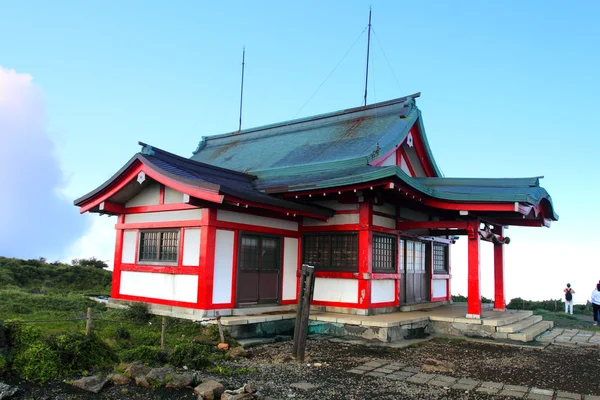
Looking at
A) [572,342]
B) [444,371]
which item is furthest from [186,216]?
[572,342]

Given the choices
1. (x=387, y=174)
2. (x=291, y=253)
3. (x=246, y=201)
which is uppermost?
(x=387, y=174)

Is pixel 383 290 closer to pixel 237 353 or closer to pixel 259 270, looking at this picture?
pixel 259 270

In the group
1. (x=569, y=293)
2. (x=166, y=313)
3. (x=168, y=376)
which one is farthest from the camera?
(x=569, y=293)

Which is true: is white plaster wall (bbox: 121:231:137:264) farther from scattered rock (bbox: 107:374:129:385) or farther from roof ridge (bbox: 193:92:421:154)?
roof ridge (bbox: 193:92:421:154)

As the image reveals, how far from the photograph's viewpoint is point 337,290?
12516 millimetres

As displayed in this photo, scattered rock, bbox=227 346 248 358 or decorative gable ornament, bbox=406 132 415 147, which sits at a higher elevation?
decorative gable ornament, bbox=406 132 415 147

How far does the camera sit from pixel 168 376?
6.84m

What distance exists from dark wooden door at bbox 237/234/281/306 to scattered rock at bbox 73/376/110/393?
4.86 m

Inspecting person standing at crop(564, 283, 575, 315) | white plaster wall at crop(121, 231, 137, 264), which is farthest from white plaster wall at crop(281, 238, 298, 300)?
person standing at crop(564, 283, 575, 315)

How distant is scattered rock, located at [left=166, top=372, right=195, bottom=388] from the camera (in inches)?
264

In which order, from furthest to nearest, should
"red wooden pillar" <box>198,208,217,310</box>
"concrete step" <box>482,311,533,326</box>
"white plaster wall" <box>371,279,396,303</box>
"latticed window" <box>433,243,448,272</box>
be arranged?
"latticed window" <box>433,243,448,272</box>
"white plaster wall" <box>371,279,396,303</box>
"concrete step" <box>482,311,533,326</box>
"red wooden pillar" <box>198,208,217,310</box>

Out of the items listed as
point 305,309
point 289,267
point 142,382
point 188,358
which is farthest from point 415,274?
point 142,382

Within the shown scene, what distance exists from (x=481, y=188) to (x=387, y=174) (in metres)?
3.53

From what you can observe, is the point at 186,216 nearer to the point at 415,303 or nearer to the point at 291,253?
the point at 291,253
